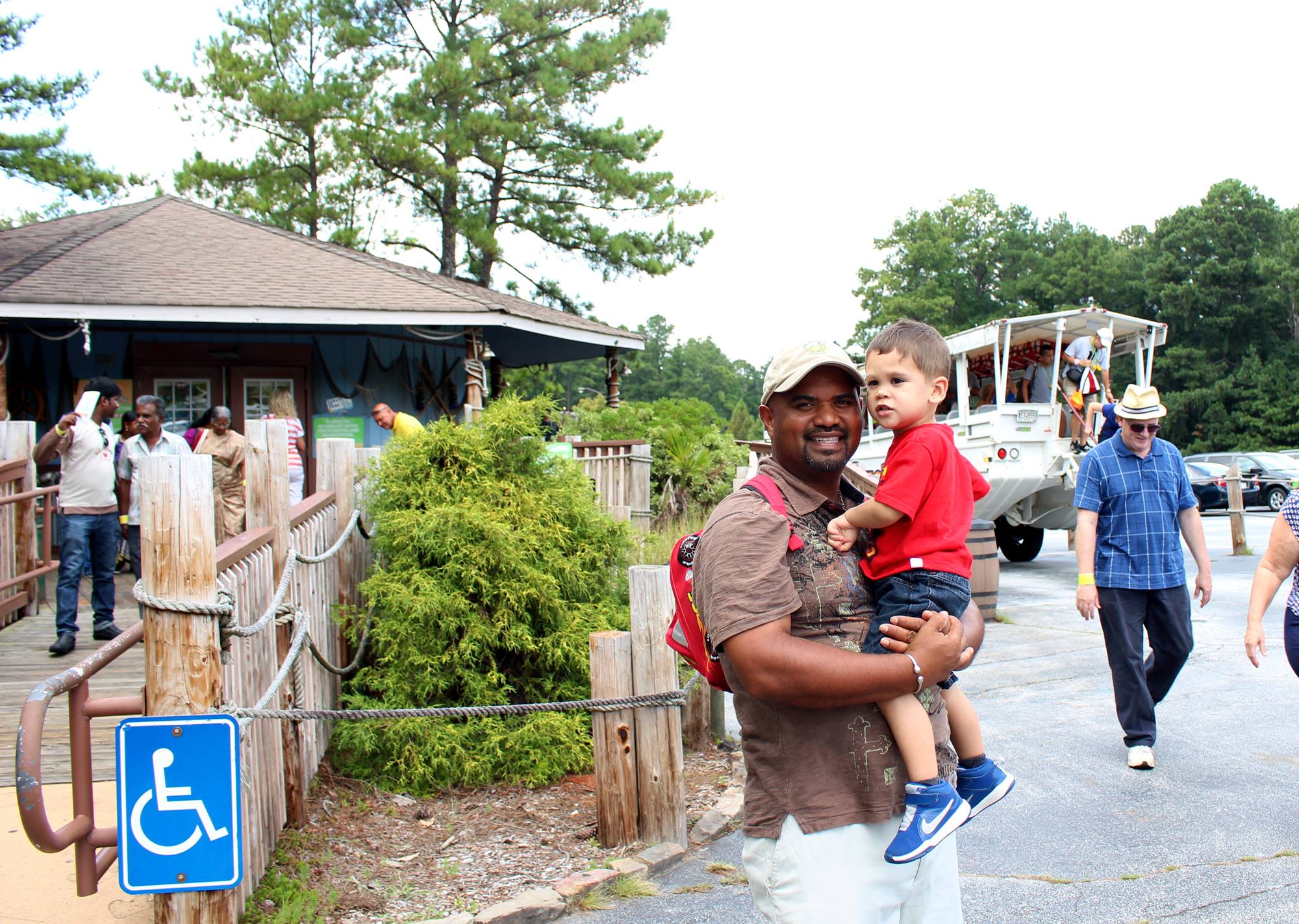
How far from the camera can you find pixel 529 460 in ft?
20.0

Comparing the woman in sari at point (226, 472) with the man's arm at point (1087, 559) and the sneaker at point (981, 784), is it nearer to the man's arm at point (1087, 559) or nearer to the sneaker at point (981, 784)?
the man's arm at point (1087, 559)

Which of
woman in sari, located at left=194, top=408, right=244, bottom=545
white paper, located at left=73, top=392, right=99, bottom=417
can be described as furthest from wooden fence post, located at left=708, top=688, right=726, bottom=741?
white paper, located at left=73, top=392, right=99, bottom=417

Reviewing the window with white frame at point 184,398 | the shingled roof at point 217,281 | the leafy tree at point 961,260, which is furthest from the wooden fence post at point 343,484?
the leafy tree at point 961,260

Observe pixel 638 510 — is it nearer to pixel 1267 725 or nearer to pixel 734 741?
pixel 734 741

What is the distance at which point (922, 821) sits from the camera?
7.06 feet

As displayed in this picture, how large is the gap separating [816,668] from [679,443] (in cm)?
1428

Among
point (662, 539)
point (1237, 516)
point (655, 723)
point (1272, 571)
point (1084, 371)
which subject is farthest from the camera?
point (1237, 516)

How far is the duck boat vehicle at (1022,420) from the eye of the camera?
43.7ft

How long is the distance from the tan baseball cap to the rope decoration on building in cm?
184

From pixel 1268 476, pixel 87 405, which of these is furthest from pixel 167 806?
pixel 1268 476

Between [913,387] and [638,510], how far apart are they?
9416 millimetres

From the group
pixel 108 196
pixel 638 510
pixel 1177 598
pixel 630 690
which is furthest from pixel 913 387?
pixel 108 196

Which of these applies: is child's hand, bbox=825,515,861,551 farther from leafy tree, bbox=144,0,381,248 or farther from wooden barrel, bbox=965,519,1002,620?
leafy tree, bbox=144,0,381,248

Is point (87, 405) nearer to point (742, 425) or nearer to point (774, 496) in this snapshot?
point (774, 496)
